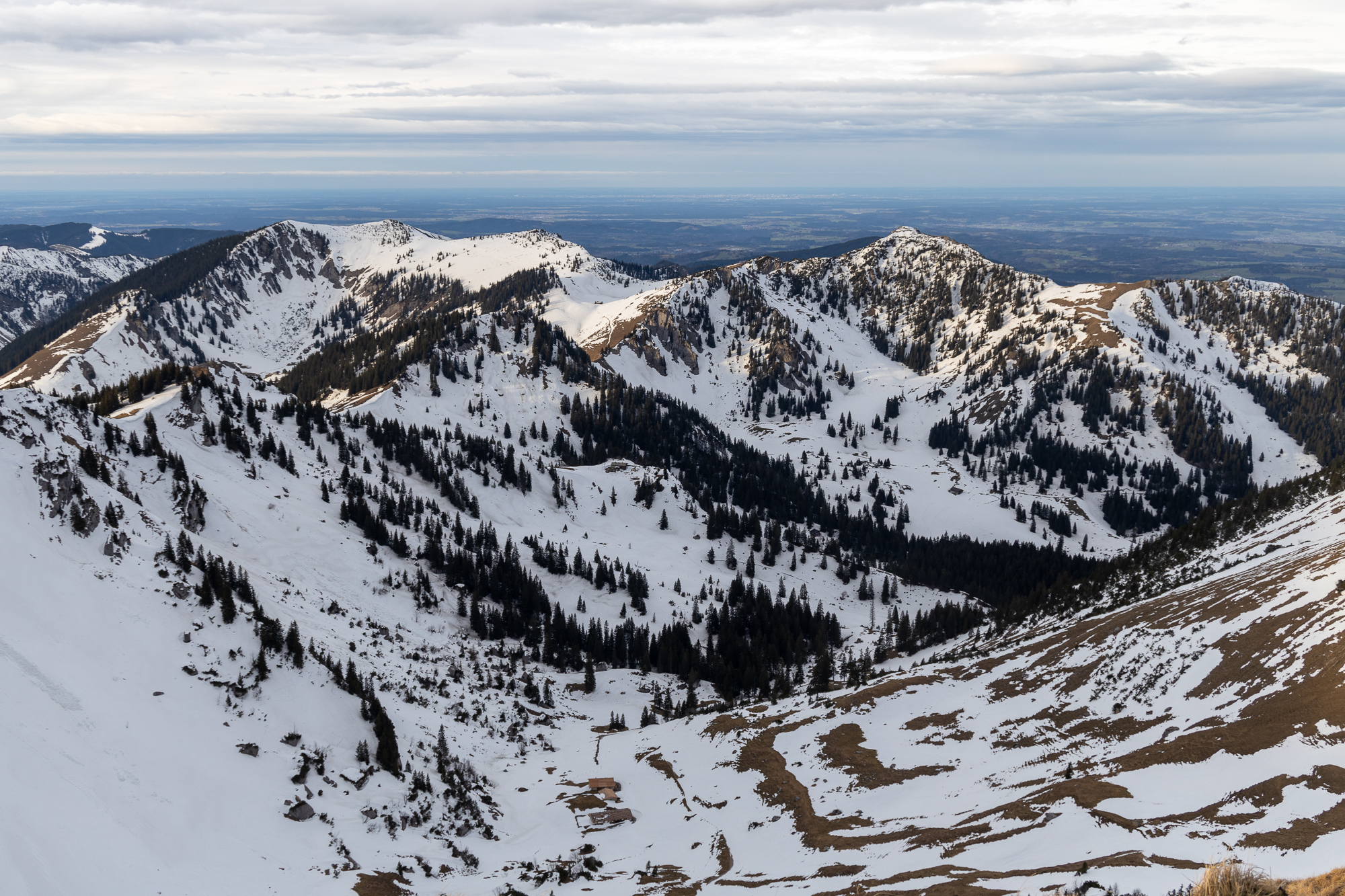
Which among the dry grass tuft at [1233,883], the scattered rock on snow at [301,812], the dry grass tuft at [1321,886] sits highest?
the dry grass tuft at [1233,883]

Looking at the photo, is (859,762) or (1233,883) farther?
(859,762)

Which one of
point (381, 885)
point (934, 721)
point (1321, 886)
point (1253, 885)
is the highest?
point (1253, 885)

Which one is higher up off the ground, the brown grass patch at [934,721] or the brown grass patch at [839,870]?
the brown grass patch at [839,870]

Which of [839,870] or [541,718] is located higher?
[839,870]

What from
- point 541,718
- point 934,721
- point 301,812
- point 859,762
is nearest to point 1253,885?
point 859,762

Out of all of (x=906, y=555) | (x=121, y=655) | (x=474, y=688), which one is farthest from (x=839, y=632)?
(x=121, y=655)

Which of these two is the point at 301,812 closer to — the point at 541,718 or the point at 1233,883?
the point at 541,718

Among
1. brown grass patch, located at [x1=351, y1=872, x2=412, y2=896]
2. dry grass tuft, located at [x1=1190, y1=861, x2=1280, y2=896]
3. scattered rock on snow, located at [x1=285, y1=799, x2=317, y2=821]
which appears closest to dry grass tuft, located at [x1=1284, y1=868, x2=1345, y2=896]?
dry grass tuft, located at [x1=1190, y1=861, x2=1280, y2=896]

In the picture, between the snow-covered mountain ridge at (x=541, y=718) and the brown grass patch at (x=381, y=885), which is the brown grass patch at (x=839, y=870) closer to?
the snow-covered mountain ridge at (x=541, y=718)

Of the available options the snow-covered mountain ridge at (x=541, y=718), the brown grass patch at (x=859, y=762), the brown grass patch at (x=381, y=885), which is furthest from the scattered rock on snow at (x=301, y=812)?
the brown grass patch at (x=859, y=762)

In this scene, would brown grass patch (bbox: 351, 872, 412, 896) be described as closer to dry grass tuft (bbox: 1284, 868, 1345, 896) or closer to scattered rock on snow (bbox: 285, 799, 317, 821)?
scattered rock on snow (bbox: 285, 799, 317, 821)
